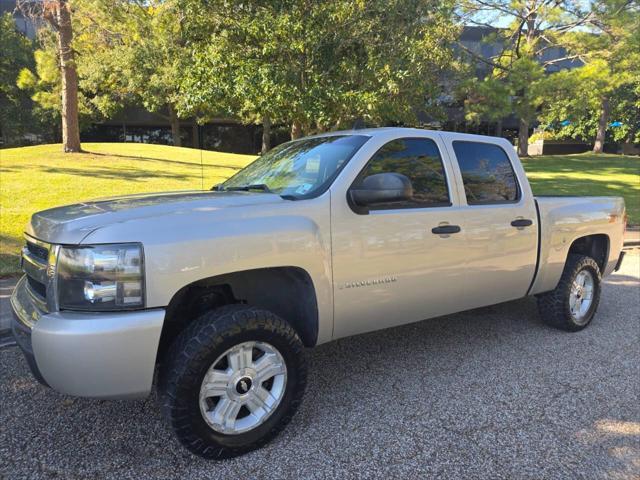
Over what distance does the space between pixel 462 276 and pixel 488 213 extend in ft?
1.90

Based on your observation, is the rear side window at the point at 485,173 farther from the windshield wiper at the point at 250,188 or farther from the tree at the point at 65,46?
the tree at the point at 65,46

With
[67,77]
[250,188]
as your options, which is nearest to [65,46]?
[67,77]

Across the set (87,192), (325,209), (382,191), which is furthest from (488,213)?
(87,192)

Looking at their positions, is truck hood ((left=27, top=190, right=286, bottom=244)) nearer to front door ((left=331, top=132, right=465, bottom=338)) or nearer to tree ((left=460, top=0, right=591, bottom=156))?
front door ((left=331, top=132, right=465, bottom=338))

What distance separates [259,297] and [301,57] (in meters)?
6.61

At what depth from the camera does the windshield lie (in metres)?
3.45

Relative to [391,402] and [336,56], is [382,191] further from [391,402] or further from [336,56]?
[336,56]

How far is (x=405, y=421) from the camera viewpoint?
329 cm

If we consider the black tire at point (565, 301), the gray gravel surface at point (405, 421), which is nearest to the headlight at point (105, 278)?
the gray gravel surface at point (405, 421)

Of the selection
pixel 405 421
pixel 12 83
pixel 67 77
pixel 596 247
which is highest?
pixel 12 83

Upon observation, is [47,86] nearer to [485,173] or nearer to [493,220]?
[485,173]

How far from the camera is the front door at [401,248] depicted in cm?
327

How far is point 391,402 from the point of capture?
354 cm

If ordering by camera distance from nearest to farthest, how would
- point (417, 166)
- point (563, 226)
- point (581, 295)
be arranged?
point (417, 166) < point (563, 226) < point (581, 295)
